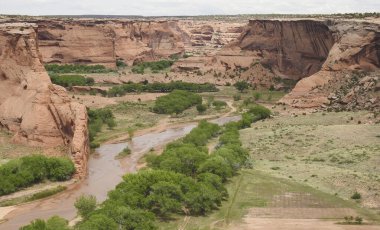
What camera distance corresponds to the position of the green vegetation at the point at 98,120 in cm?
6470

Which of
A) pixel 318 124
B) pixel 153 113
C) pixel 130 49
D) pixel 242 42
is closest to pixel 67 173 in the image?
pixel 318 124

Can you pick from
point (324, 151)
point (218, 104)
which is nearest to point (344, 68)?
point (218, 104)

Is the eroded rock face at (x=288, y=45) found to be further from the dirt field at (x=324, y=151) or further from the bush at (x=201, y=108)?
the dirt field at (x=324, y=151)

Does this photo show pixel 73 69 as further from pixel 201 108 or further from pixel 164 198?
pixel 164 198

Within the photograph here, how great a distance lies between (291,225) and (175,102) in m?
47.5

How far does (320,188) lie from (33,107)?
25695 millimetres

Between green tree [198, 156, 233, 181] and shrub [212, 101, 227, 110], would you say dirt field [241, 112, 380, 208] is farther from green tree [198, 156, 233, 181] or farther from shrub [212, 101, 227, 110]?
shrub [212, 101, 227, 110]

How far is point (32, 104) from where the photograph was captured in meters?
50.9

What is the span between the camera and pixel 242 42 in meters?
110

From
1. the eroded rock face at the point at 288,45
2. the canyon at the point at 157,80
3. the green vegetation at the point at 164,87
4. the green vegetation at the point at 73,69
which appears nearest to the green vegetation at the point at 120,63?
the canyon at the point at 157,80

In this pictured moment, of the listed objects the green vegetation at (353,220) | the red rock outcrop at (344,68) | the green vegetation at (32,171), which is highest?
the red rock outcrop at (344,68)

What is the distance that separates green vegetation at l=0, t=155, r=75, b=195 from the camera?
42.0m

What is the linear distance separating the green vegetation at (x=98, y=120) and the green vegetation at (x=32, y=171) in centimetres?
1662

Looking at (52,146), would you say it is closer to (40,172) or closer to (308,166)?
(40,172)
